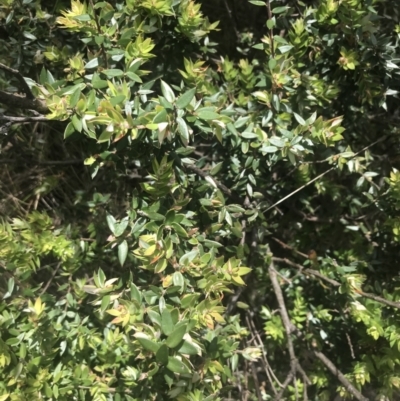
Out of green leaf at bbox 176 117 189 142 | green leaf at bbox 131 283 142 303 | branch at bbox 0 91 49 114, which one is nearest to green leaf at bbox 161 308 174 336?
green leaf at bbox 131 283 142 303

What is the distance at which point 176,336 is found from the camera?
0.73 m

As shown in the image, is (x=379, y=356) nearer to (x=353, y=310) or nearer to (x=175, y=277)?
(x=353, y=310)

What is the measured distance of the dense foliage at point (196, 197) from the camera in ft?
2.93

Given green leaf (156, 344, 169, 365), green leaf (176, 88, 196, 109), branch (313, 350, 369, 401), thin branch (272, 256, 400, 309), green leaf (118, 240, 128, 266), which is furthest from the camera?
branch (313, 350, 369, 401)

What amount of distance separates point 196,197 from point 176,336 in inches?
16.8

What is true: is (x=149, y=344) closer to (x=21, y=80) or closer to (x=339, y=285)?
(x=21, y=80)

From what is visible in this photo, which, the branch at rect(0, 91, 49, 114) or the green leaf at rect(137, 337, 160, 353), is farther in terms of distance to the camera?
the branch at rect(0, 91, 49, 114)

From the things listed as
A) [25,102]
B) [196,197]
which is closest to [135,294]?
[196,197]

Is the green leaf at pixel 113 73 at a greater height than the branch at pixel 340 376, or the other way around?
the green leaf at pixel 113 73

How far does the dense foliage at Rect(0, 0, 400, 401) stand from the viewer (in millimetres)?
894

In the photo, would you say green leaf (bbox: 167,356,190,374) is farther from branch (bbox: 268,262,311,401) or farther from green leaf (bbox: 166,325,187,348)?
branch (bbox: 268,262,311,401)

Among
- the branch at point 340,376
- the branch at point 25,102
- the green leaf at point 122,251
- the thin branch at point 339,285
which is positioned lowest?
the branch at point 340,376

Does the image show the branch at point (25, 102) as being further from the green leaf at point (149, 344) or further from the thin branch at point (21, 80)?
the green leaf at point (149, 344)

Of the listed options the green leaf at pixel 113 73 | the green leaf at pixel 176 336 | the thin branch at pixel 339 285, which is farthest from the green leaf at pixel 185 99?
the thin branch at pixel 339 285
